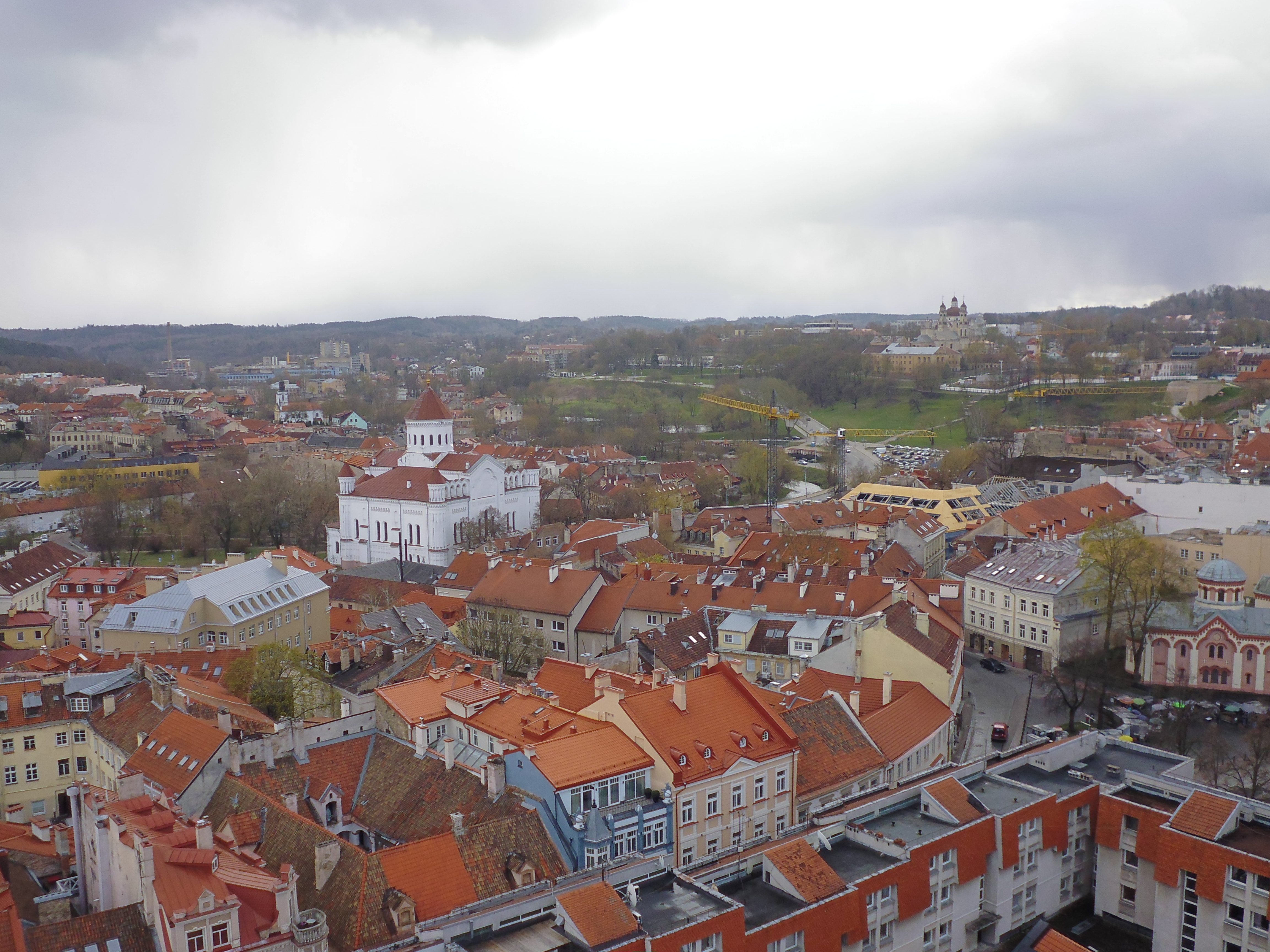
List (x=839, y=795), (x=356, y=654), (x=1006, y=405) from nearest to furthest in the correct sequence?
(x=839, y=795) < (x=356, y=654) < (x=1006, y=405)

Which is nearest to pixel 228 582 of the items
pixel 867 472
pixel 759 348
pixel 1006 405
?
pixel 867 472

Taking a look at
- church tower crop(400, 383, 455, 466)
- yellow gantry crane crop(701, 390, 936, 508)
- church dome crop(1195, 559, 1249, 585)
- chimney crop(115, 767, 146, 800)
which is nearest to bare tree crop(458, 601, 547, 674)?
chimney crop(115, 767, 146, 800)

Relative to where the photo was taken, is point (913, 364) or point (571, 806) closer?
point (571, 806)

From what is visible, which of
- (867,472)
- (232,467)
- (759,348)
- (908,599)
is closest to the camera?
(908,599)

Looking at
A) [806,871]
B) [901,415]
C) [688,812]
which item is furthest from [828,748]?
[901,415]

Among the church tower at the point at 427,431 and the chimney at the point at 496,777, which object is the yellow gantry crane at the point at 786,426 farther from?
the chimney at the point at 496,777

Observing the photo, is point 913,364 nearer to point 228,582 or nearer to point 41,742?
point 228,582

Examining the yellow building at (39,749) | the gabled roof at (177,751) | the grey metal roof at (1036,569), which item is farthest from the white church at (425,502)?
the gabled roof at (177,751)
